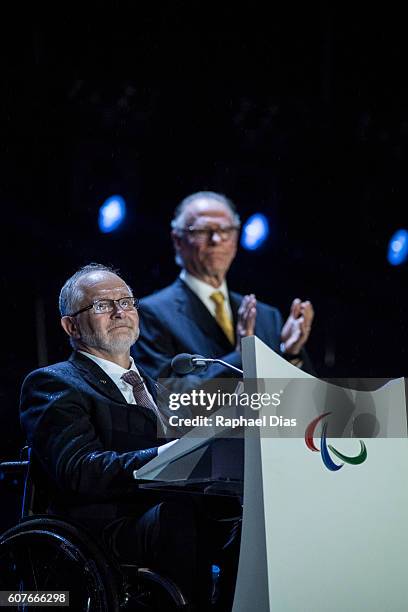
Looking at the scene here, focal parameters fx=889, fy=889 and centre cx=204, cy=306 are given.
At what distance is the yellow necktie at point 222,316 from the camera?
4.27 meters

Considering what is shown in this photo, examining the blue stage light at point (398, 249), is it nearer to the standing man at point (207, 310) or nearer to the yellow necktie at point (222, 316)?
the standing man at point (207, 310)

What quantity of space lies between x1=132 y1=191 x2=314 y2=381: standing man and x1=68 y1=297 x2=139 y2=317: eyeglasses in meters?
0.99

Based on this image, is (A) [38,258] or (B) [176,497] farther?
(A) [38,258]

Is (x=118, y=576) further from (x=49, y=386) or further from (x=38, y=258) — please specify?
(x=38, y=258)

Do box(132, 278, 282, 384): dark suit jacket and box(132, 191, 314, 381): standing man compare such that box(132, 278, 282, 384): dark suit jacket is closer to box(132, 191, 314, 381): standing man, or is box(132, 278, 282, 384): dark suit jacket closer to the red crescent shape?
box(132, 191, 314, 381): standing man

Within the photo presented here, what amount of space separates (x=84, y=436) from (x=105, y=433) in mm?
117

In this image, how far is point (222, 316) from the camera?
4.32 meters


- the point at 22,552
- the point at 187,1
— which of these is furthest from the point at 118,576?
the point at 187,1

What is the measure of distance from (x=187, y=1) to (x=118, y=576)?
356 centimetres

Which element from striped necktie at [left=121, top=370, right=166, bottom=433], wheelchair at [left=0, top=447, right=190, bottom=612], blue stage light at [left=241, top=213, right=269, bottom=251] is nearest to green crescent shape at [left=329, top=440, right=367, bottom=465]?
wheelchair at [left=0, top=447, right=190, bottom=612]

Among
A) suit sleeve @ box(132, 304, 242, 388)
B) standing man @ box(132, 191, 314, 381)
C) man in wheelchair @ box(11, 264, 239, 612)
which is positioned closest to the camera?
man in wheelchair @ box(11, 264, 239, 612)

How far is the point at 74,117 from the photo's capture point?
455 cm

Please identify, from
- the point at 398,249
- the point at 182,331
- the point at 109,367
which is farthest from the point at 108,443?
the point at 398,249

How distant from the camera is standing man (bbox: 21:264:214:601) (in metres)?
2.45
